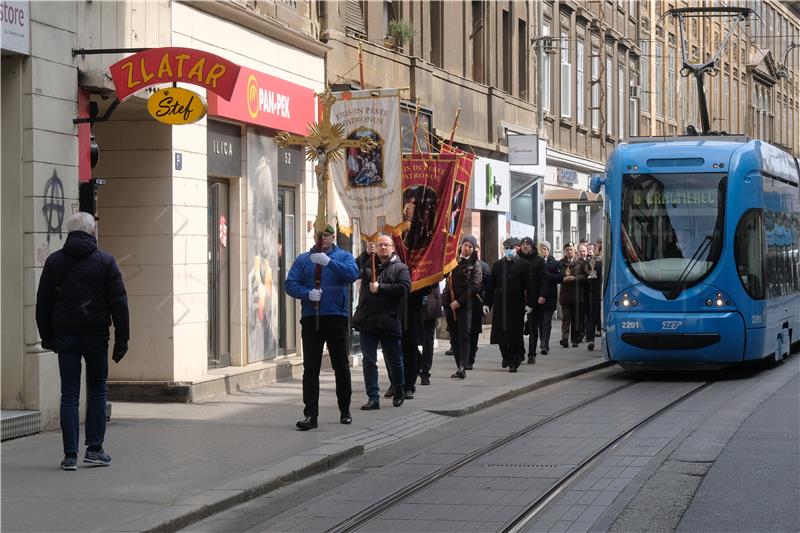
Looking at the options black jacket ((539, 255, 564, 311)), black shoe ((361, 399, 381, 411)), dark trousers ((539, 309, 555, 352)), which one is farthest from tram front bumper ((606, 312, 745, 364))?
black shoe ((361, 399, 381, 411))

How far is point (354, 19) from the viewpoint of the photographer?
22281mm

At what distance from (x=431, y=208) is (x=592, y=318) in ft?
25.7

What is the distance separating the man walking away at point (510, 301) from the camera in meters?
19.8

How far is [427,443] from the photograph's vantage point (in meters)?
12.5

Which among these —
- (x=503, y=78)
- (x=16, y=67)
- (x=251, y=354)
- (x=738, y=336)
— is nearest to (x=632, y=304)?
(x=738, y=336)

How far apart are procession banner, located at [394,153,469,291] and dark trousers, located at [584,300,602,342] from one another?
7058 mm

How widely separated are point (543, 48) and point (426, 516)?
2642cm

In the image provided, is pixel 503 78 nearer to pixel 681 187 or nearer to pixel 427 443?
pixel 681 187

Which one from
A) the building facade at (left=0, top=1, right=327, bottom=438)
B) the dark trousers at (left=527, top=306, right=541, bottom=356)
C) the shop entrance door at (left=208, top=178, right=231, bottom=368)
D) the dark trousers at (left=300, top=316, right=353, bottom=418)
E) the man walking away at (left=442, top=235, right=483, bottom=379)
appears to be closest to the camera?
the building facade at (left=0, top=1, right=327, bottom=438)

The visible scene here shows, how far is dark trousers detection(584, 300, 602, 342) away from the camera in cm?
2478

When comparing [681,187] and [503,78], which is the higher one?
[503,78]

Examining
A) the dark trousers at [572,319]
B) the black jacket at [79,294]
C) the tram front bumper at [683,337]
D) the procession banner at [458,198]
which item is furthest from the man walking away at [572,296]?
the black jacket at [79,294]

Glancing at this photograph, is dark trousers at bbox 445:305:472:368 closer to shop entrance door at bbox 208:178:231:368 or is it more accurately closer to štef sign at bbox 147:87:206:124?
shop entrance door at bbox 208:178:231:368

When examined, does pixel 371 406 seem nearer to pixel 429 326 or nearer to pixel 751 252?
pixel 429 326
